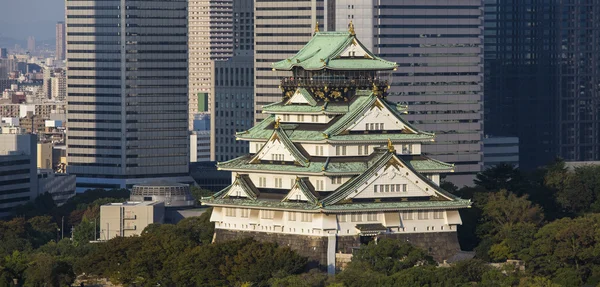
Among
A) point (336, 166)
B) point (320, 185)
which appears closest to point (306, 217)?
point (320, 185)

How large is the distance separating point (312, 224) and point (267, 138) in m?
13.4

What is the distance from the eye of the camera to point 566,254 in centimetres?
18175

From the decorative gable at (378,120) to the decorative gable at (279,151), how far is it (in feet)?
17.0

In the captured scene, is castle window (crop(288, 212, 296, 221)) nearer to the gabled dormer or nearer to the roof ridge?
the gabled dormer

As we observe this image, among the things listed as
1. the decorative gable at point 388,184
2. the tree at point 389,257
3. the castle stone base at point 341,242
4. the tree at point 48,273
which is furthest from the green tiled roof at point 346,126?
the tree at point 48,273

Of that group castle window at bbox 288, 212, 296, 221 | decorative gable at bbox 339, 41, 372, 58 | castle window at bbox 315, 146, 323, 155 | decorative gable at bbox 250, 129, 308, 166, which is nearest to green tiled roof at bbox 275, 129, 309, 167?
decorative gable at bbox 250, 129, 308, 166

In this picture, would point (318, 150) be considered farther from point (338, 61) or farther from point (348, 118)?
point (338, 61)

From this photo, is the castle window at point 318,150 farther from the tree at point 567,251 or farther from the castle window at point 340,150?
the tree at point 567,251

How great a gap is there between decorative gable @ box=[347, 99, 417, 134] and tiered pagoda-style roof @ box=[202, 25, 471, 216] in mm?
85

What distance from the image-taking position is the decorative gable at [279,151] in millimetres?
190625

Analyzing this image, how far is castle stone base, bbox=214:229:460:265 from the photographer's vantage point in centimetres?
18612

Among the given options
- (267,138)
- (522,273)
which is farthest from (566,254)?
(267,138)

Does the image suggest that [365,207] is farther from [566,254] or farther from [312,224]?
[566,254]

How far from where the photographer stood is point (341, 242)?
7338 inches
